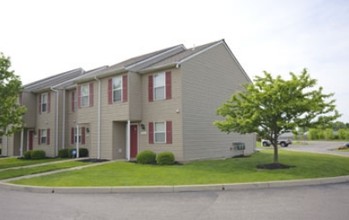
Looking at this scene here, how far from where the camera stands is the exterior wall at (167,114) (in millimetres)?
17828

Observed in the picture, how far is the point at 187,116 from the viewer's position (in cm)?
1822

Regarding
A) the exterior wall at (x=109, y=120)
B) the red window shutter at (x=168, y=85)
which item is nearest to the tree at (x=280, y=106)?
the red window shutter at (x=168, y=85)

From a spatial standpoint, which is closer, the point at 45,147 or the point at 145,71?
the point at 145,71

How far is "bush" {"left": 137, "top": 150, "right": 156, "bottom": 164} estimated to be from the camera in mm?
17594

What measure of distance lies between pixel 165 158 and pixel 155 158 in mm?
886

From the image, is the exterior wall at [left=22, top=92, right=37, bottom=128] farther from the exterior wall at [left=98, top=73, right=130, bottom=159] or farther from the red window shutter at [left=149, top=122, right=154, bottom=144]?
the red window shutter at [left=149, top=122, right=154, bottom=144]

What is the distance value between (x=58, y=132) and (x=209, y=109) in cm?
1337

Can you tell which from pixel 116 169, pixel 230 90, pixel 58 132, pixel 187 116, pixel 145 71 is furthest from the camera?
pixel 58 132

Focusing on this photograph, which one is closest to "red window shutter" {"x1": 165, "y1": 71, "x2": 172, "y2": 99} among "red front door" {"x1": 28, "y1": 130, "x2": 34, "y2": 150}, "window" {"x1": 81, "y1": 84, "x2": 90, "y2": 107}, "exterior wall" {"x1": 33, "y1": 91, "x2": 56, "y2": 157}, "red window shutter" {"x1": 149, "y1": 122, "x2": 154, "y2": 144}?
"red window shutter" {"x1": 149, "y1": 122, "x2": 154, "y2": 144}

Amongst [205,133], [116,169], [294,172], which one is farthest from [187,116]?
[294,172]

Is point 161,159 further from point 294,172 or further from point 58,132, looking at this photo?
point 58,132

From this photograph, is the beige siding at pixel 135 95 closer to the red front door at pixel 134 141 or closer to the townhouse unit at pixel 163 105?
the townhouse unit at pixel 163 105

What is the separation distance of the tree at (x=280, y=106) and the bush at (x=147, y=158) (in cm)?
503

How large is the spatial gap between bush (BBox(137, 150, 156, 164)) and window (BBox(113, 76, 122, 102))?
164 inches
